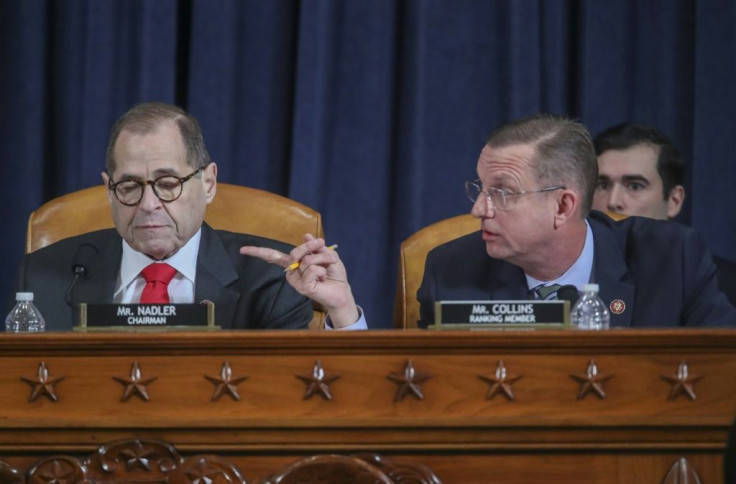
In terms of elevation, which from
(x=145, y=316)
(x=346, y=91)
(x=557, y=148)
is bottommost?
(x=145, y=316)

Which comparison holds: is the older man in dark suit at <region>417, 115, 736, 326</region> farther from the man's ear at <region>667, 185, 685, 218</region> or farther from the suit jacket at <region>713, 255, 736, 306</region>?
the man's ear at <region>667, 185, 685, 218</region>

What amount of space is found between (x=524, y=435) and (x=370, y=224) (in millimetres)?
1972

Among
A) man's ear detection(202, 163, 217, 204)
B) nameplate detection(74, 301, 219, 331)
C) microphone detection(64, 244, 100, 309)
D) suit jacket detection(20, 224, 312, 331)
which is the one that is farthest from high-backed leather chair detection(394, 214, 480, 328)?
nameplate detection(74, 301, 219, 331)

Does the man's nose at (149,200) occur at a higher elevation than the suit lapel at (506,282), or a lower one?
higher

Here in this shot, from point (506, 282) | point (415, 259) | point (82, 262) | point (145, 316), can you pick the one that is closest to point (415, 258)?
point (415, 259)

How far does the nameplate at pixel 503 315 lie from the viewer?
5.92 feet

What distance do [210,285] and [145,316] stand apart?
690 mm

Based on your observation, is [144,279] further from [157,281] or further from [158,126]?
[158,126]

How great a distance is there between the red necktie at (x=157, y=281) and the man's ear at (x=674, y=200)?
→ 1.82m

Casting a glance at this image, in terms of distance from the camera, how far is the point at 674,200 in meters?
3.66

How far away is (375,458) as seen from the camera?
169 centimetres

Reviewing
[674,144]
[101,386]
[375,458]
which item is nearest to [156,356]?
[101,386]

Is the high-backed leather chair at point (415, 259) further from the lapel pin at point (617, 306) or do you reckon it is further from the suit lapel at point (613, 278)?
the lapel pin at point (617, 306)

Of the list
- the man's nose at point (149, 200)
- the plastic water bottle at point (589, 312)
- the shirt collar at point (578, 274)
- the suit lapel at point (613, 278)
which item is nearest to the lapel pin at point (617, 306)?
the suit lapel at point (613, 278)
